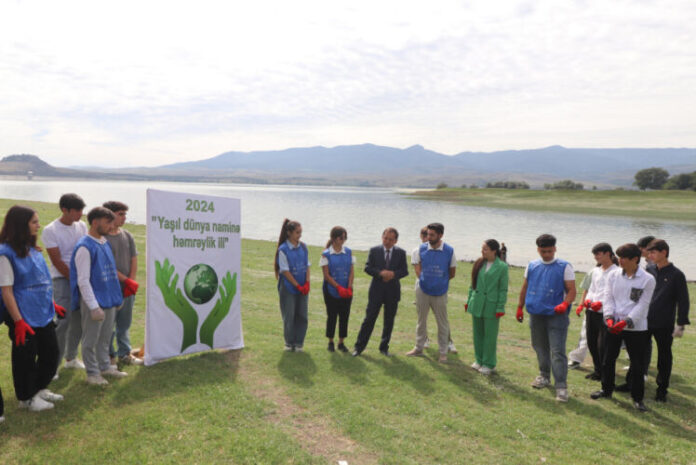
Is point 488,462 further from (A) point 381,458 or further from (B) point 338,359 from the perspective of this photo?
(B) point 338,359

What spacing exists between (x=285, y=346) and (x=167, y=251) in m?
2.81

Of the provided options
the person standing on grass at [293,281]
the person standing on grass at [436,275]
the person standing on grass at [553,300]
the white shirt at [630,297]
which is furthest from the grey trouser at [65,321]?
the white shirt at [630,297]

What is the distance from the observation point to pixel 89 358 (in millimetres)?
6164

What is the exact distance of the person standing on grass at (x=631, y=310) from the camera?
6.45 metres

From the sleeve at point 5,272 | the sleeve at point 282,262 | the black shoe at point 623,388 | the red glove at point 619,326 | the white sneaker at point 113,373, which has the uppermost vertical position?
the sleeve at point 5,272

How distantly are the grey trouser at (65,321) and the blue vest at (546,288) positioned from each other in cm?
692

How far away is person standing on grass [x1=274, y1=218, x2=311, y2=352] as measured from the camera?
Result: 788cm

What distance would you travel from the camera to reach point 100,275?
5992 millimetres

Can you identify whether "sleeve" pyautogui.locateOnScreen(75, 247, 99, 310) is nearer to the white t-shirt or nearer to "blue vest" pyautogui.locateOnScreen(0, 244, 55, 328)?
"blue vest" pyautogui.locateOnScreen(0, 244, 55, 328)

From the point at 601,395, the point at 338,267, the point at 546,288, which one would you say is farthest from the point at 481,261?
the point at 601,395

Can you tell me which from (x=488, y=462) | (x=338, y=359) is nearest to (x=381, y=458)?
(x=488, y=462)

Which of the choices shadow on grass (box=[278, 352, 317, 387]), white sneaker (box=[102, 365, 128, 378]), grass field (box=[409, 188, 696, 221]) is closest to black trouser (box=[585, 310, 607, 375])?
shadow on grass (box=[278, 352, 317, 387])

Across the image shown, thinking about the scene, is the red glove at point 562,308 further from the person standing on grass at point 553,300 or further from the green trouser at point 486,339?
the green trouser at point 486,339

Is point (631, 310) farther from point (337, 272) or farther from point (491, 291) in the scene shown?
point (337, 272)
